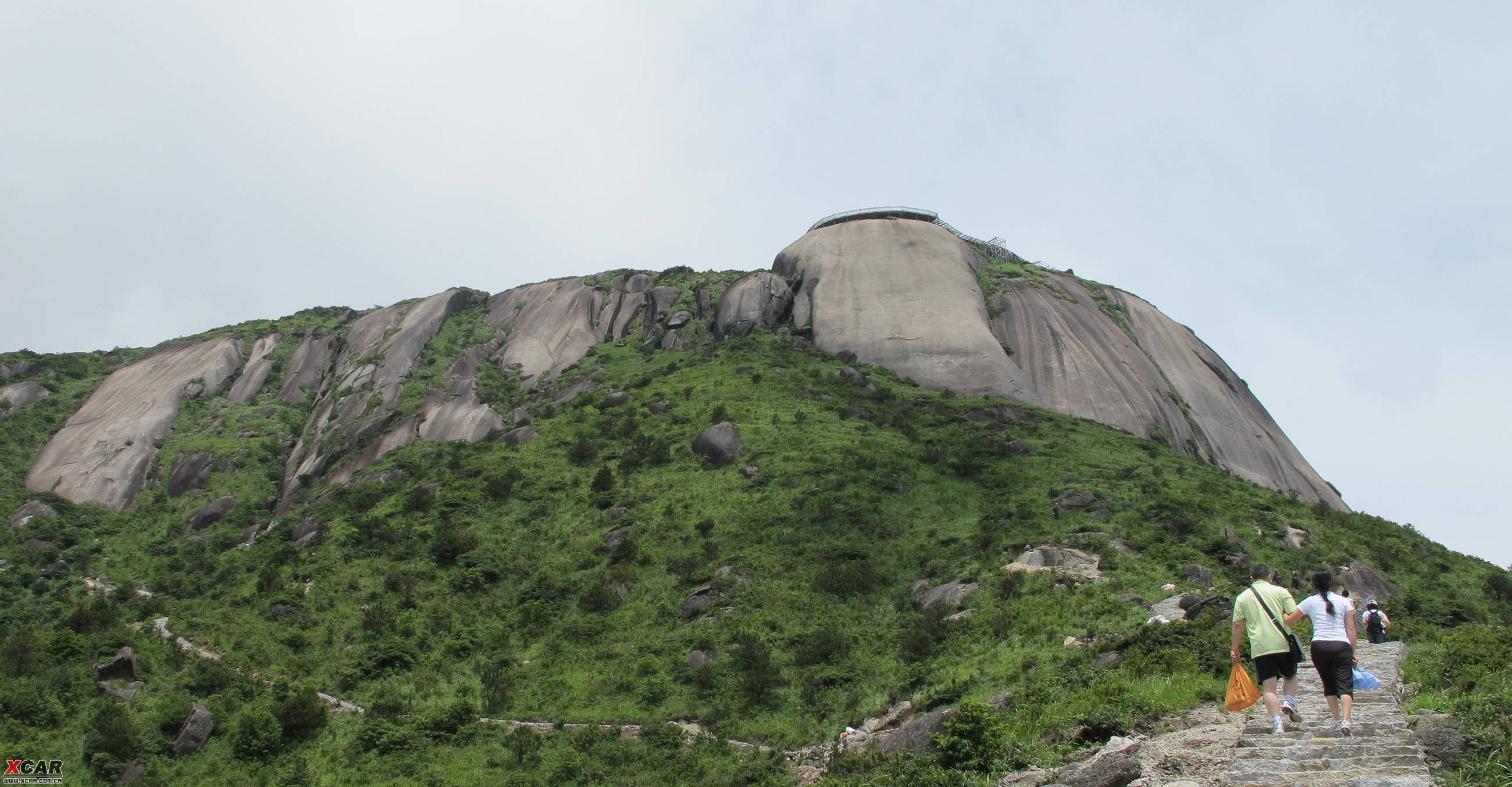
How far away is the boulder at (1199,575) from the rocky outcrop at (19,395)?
81.6 m

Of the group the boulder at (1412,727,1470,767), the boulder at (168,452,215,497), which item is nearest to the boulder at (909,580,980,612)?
the boulder at (1412,727,1470,767)

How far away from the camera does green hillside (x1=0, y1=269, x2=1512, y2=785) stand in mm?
29797

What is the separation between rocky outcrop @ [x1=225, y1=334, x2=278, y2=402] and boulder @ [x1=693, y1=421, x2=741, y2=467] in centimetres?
4570

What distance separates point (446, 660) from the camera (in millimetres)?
39531

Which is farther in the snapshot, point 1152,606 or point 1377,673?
point 1152,606

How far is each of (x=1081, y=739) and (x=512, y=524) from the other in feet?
120

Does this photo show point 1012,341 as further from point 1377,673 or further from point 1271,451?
point 1377,673

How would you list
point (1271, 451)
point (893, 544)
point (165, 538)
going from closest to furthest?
point (893, 544) → point (165, 538) → point (1271, 451)

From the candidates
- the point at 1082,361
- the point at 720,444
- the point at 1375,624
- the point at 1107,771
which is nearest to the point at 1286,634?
the point at 1107,771

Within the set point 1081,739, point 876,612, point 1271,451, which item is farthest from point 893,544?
point 1271,451

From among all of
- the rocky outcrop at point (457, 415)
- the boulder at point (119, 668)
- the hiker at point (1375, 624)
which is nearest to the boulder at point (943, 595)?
the hiker at point (1375, 624)

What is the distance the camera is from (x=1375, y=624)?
2211 cm

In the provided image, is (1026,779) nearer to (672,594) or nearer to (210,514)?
(672,594)

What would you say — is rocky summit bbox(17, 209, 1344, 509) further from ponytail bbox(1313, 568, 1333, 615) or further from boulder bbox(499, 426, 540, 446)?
ponytail bbox(1313, 568, 1333, 615)
